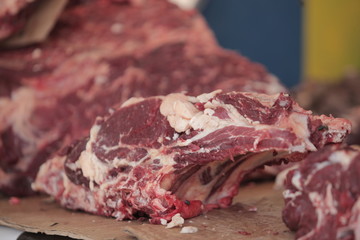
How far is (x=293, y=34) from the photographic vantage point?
672cm

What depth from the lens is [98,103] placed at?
288 centimetres

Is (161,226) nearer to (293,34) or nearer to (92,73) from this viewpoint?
(92,73)

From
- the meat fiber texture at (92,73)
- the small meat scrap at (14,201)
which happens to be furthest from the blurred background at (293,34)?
the small meat scrap at (14,201)

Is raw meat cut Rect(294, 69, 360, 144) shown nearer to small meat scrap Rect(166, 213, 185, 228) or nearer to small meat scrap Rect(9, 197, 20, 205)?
small meat scrap Rect(9, 197, 20, 205)

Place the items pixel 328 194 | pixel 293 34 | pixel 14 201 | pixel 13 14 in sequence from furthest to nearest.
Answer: pixel 293 34
pixel 13 14
pixel 14 201
pixel 328 194

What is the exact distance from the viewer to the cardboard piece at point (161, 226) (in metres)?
1.84

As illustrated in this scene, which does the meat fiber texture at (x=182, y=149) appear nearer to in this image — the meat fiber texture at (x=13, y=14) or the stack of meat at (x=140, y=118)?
the stack of meat at (x=140, y=118)

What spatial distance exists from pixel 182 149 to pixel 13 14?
49.3 inches

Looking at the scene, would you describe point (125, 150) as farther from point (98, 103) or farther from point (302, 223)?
point (98, 103)

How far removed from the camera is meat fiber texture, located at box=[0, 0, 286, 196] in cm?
279

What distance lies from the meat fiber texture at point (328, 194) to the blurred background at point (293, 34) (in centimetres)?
464

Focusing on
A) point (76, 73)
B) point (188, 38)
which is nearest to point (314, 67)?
point (188, 38)

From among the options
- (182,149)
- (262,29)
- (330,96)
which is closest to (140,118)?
(182,149)

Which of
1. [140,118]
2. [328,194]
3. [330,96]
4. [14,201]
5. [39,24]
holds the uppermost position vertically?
[39,24]
